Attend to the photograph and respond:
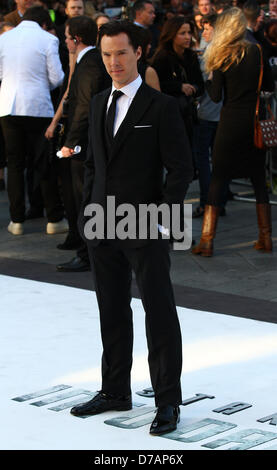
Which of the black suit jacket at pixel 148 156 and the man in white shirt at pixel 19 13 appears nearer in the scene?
the black suit jacket at pixel 148 156

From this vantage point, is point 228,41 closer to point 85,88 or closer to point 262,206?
point 85,88

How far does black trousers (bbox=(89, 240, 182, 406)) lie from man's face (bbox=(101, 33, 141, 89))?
71 centimetres

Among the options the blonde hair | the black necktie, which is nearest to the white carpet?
the black necktie

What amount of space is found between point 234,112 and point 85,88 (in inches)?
46.8

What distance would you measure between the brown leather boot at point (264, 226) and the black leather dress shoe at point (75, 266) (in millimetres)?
1438

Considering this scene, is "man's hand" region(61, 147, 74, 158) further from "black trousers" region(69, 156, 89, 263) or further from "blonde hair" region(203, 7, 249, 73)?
"blonde hair" region(203, 7, 249, 73)

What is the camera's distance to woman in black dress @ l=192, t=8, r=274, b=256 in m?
7.09

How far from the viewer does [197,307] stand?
612cm

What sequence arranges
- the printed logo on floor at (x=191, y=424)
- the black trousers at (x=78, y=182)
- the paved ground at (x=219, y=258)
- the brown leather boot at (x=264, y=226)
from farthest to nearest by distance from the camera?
the brown leather boot at (x=264, y=226), the black trousers at (x=78, y=182), the paved ground at (x=219, y=258), the printed logo on floor at (x=191, y=424)

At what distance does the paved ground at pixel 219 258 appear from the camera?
21.9ft

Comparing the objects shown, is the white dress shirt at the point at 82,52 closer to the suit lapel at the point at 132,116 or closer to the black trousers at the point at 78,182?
the black trousers at the point at 78,182

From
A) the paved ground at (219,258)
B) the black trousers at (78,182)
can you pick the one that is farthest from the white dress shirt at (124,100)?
the black trousers at (78,182)

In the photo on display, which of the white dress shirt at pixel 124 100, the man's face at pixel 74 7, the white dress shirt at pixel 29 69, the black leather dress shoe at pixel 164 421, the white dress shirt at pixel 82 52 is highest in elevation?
the man's face at pixel 74 7

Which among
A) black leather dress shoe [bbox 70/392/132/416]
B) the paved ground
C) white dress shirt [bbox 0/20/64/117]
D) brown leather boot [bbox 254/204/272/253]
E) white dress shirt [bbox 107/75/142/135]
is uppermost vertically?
white dress shirt [bbox 107/75/142/135]
